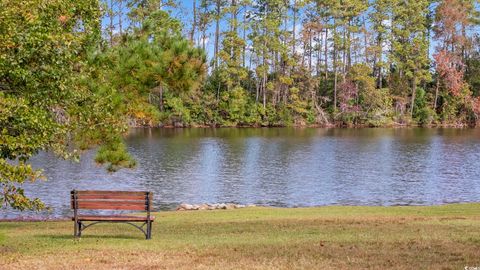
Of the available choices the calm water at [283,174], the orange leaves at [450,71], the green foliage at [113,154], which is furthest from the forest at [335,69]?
the green foliage at [113,154]

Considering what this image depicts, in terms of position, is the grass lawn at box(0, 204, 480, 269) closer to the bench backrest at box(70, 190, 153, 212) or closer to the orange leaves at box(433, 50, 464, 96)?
the bench backrest at box(70, 190, 153, 212)

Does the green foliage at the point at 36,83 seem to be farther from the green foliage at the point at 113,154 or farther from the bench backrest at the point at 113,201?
the green foliage at the point at 113,154

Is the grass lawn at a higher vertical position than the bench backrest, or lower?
lower

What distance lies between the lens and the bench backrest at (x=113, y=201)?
1203 centimetres

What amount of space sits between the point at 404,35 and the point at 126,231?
72727mm

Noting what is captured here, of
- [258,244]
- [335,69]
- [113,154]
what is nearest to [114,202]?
[258,244]

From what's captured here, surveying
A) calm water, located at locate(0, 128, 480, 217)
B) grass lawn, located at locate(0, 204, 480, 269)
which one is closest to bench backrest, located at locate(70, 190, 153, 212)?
grass lawn, located at locate(0, 204, 480, 269)

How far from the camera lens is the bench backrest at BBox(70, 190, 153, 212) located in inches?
474

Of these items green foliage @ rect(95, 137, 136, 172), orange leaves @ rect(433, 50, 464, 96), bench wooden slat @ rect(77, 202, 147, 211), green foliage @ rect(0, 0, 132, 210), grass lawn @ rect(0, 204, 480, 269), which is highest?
orange leaves @ rect(433, 50, 464, 96)

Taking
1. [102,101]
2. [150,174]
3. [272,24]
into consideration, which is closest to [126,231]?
[102,101]

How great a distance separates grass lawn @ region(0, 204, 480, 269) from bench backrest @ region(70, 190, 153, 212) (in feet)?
2.30

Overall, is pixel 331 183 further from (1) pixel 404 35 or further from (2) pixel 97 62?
(1) pixel 404 35

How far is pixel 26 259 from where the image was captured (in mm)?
9812

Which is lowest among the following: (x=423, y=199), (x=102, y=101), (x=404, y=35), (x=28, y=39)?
(x=423, y=199)
